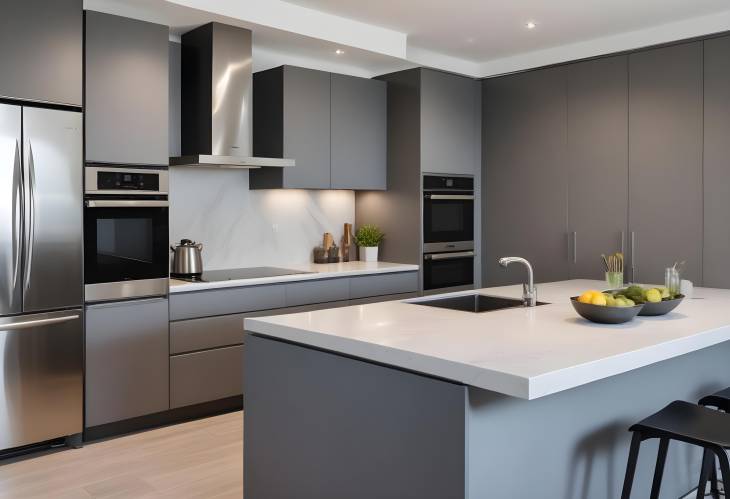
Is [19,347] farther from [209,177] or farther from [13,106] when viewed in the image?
[209,177]

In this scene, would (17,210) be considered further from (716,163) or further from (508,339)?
(716,163)

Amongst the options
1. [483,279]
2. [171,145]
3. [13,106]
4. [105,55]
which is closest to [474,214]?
[483,279]

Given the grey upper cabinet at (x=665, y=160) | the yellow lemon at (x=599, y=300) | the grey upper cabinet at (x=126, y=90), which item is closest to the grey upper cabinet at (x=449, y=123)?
the grey upper cabinet at (x=665, y=160)

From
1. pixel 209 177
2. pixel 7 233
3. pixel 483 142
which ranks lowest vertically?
pixel 7 233

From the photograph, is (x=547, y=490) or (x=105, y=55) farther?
(x=105, y=55)

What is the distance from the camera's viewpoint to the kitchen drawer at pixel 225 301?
3.99 metres

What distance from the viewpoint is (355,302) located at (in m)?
4.81

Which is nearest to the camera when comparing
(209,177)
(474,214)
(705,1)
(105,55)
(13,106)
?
(13,106)

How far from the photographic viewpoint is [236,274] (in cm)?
450

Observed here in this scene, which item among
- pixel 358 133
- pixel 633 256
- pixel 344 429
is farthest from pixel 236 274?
pixel 633 256

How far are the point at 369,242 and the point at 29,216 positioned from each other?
2.67m

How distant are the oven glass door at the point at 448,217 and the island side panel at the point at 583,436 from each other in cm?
243

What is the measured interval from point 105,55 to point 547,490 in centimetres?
312

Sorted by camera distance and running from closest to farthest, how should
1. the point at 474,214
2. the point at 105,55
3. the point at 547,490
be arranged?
1. the point at 547,490
2. the point at 105,55
3. the point at 474,214
